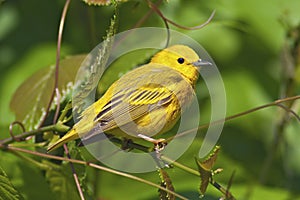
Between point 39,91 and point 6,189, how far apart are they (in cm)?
47

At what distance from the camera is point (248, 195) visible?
2.14m

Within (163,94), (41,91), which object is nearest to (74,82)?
(41,91)

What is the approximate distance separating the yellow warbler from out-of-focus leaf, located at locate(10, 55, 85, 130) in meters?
0.27

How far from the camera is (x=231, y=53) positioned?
9.54ft

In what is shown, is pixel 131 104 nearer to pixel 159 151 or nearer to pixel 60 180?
pixel 159 151

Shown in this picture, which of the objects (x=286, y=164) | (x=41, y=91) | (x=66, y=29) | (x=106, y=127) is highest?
(x=66, y=29)

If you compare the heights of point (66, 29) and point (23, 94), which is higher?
point (66, 29)

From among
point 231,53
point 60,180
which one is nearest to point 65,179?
point 60,180

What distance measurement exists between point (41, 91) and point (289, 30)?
83cm

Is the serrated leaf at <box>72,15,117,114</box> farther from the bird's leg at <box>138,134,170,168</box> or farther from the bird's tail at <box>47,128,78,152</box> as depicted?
the bird's leg at <box>138,134,170,168</box>

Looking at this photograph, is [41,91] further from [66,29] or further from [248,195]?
[66,29]

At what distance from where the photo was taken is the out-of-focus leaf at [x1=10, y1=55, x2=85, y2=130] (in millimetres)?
1750

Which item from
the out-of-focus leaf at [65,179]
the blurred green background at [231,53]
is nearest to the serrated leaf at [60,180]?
the out-of-focus leaf at [65,179]

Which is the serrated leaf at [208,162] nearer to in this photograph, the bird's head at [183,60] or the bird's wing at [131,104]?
the bird's wing at [131,104]
